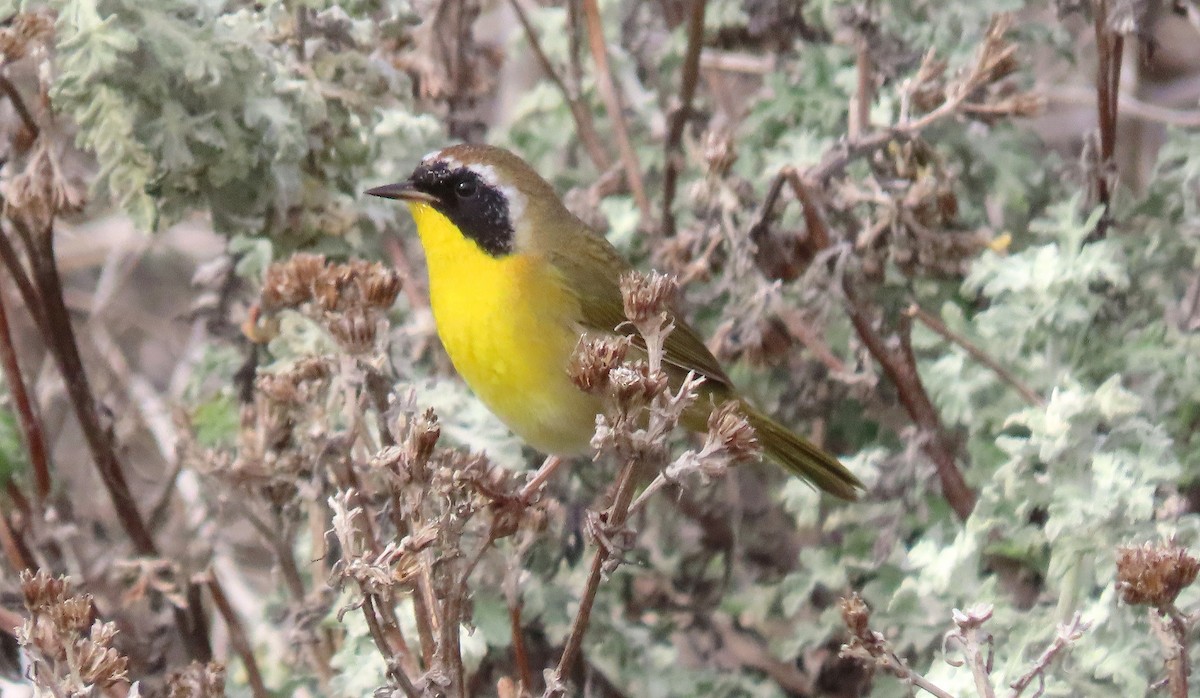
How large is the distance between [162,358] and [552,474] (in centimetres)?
211

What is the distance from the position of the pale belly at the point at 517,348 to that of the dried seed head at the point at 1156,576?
3.03 ft

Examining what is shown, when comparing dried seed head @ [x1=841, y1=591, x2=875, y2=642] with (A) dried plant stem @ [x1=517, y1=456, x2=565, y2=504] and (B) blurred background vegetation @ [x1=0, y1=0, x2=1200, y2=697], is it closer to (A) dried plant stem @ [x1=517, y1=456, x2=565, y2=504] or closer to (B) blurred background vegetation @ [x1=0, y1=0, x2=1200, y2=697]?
(B) blurred background vegetation @ [x1=0, y1=0, x2=1200, y2=697]

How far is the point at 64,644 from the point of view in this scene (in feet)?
4.00

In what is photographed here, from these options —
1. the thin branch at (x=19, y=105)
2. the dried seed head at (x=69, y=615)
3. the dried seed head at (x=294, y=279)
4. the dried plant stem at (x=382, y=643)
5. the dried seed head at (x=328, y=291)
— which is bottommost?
the dried seed head at (x=69, y=615)

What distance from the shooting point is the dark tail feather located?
6.88 ft

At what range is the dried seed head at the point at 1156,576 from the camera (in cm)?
123

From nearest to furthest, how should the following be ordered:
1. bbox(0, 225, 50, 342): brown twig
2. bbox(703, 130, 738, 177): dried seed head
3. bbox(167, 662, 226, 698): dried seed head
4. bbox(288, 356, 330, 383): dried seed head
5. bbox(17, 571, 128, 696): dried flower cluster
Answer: bbox(17, 571, 128, 696): dried flower cluster → bbox(167, 662, 226, 698): dried seed head → bbox(288, 356, 330, 383): dried seed head → bbox(0, 225, 50, 342): brown twig → bbox(703, 130, 738, 177): dried seed head

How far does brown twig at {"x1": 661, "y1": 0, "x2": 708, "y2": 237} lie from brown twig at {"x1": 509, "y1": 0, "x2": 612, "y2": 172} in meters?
0.16

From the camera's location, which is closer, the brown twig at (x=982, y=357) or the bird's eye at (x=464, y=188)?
the brown twig at (x=982, y=357)

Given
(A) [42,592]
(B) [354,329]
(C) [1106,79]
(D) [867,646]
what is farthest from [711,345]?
(A) [42,592]

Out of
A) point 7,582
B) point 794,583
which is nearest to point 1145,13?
point 794,583

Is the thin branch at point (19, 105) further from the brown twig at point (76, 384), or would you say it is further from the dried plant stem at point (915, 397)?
the dried plant stem at point (915, 397)

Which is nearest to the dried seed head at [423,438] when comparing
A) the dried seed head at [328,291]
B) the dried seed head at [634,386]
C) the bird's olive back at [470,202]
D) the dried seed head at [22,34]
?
the dried seed head at [634,386]

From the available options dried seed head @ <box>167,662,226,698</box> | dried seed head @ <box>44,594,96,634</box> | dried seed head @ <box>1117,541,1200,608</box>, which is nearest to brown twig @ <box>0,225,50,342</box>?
dried seed head @ <box>167,662,226,698</box>
